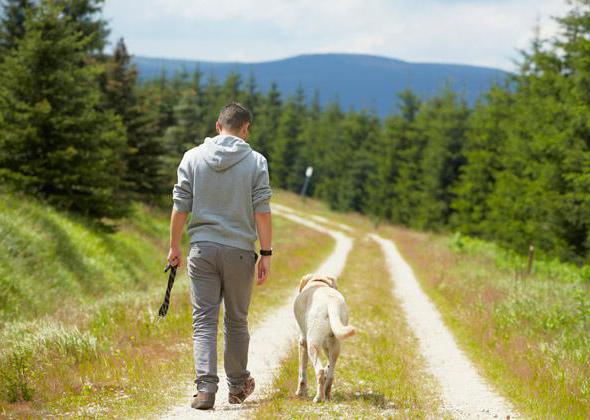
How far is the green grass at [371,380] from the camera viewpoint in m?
5.85

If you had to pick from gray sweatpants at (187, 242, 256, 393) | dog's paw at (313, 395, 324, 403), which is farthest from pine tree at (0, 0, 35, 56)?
dog's paw at (313, 395, 324, 403)

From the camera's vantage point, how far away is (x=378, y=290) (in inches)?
683

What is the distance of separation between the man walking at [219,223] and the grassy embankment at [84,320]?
33.2 inches

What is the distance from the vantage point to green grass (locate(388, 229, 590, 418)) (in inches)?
285

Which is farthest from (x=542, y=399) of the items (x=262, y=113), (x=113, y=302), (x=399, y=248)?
(x=262, y=113)

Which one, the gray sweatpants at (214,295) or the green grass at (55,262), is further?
the green grass at (55,262)

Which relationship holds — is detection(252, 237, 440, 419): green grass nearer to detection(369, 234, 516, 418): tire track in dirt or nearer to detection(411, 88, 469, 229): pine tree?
detection(369, 234, 516, 418): tire track in dirt

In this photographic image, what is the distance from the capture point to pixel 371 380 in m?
7.76

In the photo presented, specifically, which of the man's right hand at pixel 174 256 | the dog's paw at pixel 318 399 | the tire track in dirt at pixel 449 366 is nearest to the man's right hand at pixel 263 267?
the man's right hand at pixel 174 256

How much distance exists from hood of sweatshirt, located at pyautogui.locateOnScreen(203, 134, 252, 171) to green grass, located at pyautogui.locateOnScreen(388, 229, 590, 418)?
150 inches

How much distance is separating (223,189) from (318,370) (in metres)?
1.90

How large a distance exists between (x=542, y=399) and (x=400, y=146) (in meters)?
56.2

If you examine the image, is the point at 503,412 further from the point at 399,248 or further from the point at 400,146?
the point at 400,146

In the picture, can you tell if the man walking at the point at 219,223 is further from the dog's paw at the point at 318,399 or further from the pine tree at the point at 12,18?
the pine tree at the point at 12,18
